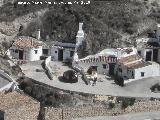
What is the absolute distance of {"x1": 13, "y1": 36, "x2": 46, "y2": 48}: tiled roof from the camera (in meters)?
82.6

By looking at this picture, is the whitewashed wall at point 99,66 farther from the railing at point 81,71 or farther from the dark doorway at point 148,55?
the dark doorway at point 148,55

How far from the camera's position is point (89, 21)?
277ft

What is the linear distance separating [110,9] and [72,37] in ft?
21.1

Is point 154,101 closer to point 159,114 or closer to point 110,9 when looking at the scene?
point 159,114

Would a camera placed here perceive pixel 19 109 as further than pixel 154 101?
No

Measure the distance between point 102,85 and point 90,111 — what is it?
493 cm

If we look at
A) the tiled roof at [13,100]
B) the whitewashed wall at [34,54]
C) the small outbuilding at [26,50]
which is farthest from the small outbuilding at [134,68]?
the tiled roof at [13,100]

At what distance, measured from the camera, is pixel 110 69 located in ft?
266

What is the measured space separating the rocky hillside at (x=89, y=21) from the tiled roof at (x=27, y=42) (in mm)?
1289

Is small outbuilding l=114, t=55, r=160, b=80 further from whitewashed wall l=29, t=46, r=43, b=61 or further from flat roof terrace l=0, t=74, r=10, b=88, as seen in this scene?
flat roof terrace l=0, t=74, r=10, b=88

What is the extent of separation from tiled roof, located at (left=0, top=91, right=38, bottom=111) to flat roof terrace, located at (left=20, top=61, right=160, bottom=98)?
180 inches

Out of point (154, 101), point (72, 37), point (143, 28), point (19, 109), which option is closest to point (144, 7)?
point (143, 28)

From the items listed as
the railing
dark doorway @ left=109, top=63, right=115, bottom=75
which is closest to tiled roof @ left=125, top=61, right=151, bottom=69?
dark doorway @ left=109, top=63, right=115, bottom=75

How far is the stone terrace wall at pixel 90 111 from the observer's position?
237 feet
